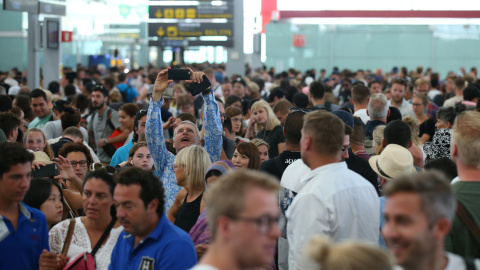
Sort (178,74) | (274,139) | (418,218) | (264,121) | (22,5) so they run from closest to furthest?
(418,218)
(178,74)
(274,139)
(264,121)
(22,5)

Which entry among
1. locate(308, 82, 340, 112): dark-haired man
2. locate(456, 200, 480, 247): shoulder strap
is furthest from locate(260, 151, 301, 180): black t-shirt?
locate(308, 82, 340, 112): dark-haired man

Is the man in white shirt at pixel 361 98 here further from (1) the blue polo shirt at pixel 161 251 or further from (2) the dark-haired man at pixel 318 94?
(1) the blue polo shirt at pixel 161 251

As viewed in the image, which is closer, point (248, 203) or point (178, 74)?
point (248, 203)

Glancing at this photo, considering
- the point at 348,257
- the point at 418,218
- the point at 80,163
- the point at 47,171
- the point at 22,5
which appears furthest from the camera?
the point at 22,5

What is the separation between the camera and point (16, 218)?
13.0 ft

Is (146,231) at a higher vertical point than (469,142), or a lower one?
lower

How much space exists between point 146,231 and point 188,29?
15.8 meters

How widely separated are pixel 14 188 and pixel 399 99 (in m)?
8.25

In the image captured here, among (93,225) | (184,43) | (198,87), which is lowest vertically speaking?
(93,225)

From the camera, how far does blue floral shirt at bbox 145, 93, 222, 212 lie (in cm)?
630

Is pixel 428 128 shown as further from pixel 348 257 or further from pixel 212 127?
pixel 348 257

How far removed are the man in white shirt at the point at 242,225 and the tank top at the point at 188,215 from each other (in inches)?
94.4

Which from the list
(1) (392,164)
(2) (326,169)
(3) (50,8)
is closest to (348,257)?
(2) (326,169)

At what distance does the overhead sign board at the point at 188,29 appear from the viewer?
1872 centimetres
